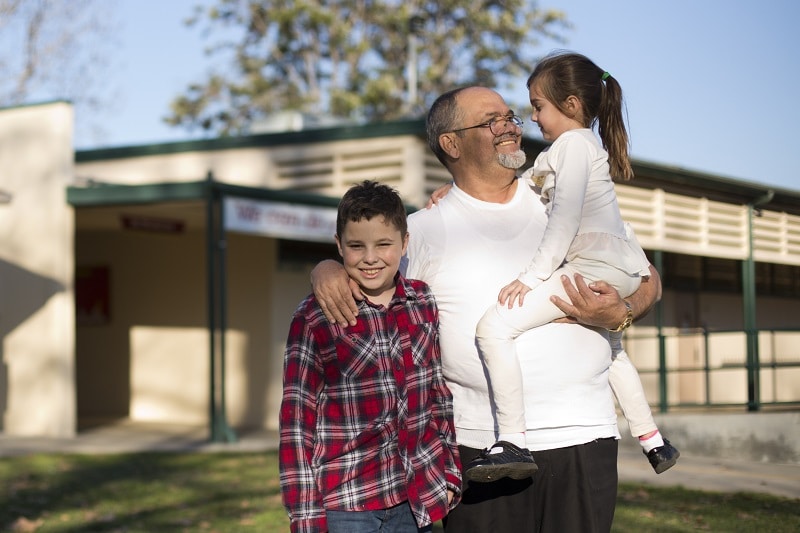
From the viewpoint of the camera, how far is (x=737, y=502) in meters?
9.44

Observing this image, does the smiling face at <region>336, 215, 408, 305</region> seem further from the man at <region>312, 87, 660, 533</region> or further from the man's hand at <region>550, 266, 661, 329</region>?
the man's hand at <region>550, 266, 661, 329</region>

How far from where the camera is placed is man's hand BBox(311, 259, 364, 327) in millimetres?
3439

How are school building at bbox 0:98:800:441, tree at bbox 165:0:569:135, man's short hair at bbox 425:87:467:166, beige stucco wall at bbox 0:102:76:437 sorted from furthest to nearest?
tree at bbox 165:0:569:135
beige stucco wall at bbox 0:102:76:437
school building at bbox 0:98:800:441
man's short hair at bbox 425:87:467:166

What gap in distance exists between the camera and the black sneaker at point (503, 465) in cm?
341

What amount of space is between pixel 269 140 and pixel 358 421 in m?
13.6

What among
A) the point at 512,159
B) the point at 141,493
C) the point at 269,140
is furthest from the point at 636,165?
the point at 512,159

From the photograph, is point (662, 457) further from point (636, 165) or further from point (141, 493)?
point (636, 165)

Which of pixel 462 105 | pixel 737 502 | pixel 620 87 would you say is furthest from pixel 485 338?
pixel 737 502

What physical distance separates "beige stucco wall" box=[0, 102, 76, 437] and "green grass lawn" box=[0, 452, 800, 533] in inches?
123

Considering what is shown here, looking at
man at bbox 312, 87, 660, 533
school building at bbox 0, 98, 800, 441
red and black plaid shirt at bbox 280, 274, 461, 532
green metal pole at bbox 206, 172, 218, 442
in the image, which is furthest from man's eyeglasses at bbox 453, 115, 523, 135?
green metal pole at bbox 206, 172, 218, 442

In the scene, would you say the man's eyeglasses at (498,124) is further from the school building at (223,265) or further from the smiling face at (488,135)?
the school building at (223,265)

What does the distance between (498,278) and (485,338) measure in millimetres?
234

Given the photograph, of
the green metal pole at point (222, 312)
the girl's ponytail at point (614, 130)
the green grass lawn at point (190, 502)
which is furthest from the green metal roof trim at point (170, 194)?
the girl's ponytail at point (614, 130)

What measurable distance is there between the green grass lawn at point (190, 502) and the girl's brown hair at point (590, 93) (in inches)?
180
